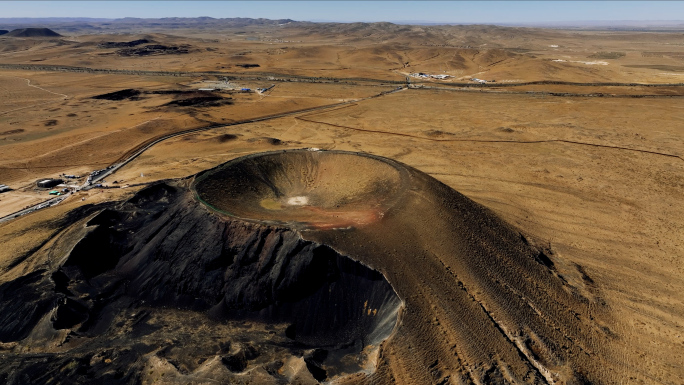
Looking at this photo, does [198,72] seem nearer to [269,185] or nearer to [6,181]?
[6,181]

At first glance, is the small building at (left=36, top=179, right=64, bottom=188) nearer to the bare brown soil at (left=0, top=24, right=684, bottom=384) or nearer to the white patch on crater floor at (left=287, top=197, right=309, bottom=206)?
the bare brown soil at (left=0, top=24, right=684, bottom=384)

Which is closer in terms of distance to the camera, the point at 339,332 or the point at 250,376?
the point at 250,376

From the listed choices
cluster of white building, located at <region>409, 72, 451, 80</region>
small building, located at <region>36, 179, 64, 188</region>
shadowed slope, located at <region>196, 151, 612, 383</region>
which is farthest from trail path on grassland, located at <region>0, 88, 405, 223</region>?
cluster of white building, located at <region>409, 72, 451, 80</region>

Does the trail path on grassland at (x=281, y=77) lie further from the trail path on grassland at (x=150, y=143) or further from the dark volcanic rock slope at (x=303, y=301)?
the dark volcanic rock slope at (x=303, y=301)

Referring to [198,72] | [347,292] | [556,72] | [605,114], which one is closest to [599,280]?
[347,292]

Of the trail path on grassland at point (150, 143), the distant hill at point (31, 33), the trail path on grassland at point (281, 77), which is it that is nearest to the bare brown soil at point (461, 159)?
the trail path on grassland at point (281, 77)

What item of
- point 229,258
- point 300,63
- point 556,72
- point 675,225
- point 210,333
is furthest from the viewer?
point 300,63

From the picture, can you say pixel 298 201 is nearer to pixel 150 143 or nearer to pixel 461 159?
→ pixel 461 159

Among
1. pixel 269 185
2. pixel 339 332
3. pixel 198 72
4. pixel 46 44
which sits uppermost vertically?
pixel 46 44

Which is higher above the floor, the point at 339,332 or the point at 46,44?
the point at 46,44
